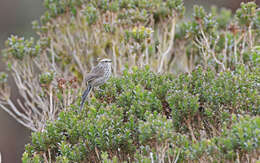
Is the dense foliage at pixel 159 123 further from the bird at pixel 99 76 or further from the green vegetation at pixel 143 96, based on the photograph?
the bird at pixel 99 76

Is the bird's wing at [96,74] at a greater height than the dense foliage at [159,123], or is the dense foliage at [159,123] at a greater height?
the bird's wing at [96,74]

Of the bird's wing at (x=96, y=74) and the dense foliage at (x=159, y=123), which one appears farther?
the bird's wing at (x=96, y=74)

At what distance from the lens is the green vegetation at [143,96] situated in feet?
12.2

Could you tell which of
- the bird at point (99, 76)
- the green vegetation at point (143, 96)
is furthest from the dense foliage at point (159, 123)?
the bird at point (99, 76)

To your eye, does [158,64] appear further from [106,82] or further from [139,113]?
[139,113]

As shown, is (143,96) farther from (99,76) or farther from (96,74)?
(96,74)

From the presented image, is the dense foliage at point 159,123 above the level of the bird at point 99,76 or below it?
below

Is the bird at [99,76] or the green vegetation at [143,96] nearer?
the green vegetation at [143,96]

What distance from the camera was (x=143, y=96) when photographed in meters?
4.36

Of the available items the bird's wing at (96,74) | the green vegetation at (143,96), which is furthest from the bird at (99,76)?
the green vegetation at (143,96)

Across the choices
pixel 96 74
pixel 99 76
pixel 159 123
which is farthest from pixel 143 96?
pixel 96 74

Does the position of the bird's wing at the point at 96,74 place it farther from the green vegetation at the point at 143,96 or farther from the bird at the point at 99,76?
the green vegetation at the point at 143,96

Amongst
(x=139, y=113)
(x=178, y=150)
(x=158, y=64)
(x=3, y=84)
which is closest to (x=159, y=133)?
(x=178, y=150)

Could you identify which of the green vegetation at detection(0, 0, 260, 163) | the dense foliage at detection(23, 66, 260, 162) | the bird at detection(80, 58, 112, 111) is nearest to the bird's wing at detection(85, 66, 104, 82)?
the bird at detection(80, 58, 112, 111)
